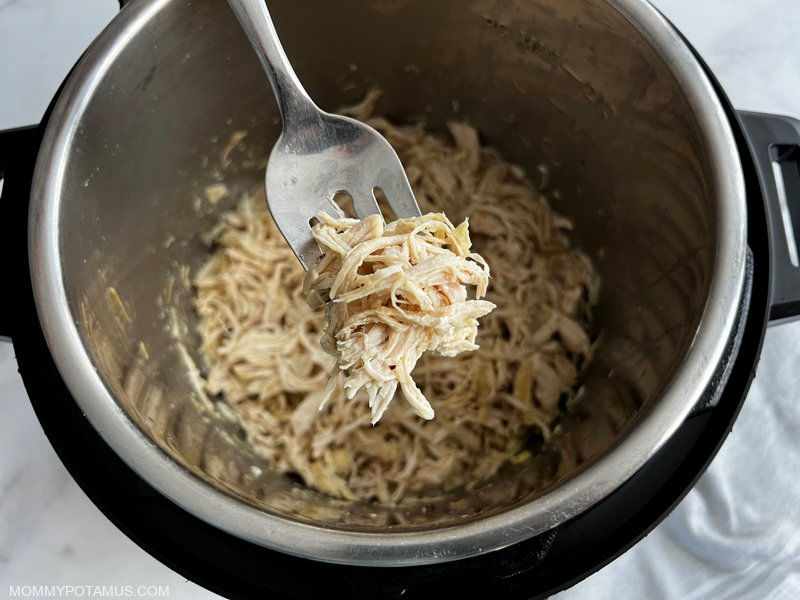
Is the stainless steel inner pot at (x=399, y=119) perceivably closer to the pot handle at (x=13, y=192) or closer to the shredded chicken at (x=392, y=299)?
the pot handle at (x=13, y=192)

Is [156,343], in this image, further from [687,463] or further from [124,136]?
[687,463]

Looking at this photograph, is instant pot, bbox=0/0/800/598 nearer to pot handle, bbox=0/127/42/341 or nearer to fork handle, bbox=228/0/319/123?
pot handle, bbox=0/127/42/341

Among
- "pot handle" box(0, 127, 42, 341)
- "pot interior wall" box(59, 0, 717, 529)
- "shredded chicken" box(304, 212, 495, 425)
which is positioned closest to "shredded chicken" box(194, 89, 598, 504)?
"pot interior wall" box(59, 0, 717, 529)

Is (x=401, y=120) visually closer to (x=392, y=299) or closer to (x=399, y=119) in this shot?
(x=399, y=119)

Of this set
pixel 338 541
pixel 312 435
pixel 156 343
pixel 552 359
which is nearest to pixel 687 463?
pixel 552 359

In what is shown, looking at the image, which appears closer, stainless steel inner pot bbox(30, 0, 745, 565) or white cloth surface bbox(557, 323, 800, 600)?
stainless steel inner pot bbox(30, 0, 745, 565)

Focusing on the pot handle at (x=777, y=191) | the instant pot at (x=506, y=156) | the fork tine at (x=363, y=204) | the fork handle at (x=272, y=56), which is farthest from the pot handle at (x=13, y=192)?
the pot handle at (x=777, y=191)
